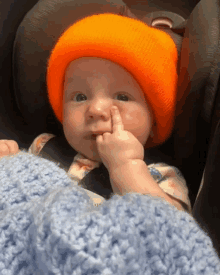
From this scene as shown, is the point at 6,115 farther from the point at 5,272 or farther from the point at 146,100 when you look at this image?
the point at 5,272

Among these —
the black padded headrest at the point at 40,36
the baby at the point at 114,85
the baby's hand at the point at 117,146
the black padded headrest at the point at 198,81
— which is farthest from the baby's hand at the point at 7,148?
the black padded headrest at the point at 198,81

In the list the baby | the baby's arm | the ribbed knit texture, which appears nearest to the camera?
the ribbed knit texture

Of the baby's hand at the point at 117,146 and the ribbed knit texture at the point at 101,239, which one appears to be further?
the baby's hand at the point at 117,146

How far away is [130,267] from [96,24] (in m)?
0.60

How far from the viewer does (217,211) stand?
448 millimetres

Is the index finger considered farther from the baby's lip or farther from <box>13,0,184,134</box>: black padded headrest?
<box>13,0,184,134</box>: black padded headrest

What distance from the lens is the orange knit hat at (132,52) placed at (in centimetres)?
65

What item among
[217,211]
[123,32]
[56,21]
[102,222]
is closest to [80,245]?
[102,222]

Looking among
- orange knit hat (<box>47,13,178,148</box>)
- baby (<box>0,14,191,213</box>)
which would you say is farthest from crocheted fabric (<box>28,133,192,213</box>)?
orange knit hat (<box>47,13,178,148</box>)

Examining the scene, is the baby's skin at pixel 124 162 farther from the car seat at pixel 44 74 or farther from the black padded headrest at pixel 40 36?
the black padded headrest at pixel 40 36

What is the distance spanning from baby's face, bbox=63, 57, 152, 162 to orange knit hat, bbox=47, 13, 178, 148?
0.08 ft

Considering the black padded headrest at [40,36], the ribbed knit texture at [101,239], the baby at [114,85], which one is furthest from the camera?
the black padded headrest at [40,36]

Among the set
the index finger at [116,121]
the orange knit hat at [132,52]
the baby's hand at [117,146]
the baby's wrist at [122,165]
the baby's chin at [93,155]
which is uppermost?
the orange knit hat at [132,52]

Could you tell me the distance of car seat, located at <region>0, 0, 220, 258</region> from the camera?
24.3 inches
